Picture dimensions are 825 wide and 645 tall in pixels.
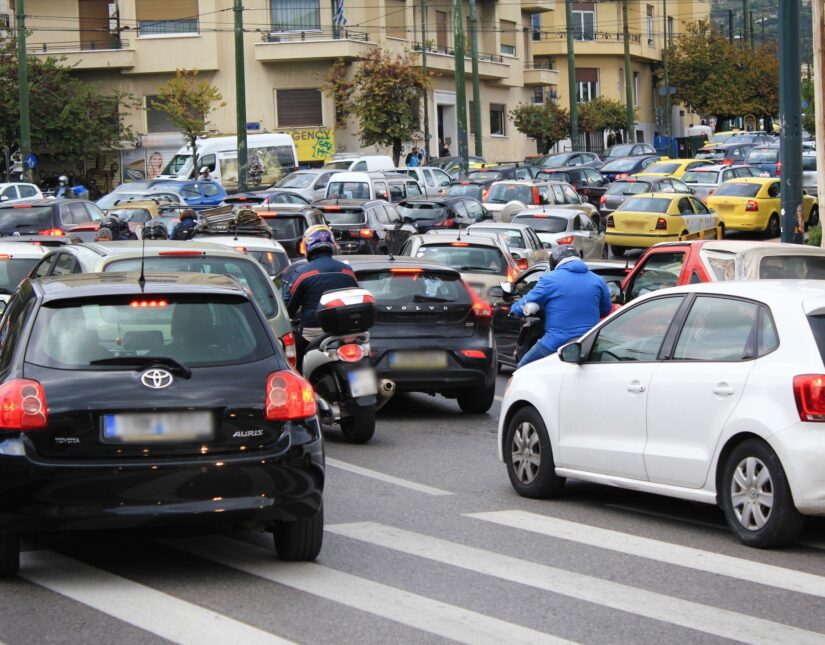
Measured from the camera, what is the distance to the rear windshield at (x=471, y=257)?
19.0 metres

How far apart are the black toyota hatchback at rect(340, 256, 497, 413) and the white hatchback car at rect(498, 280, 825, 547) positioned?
10.8ft

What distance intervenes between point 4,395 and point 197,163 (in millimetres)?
44744

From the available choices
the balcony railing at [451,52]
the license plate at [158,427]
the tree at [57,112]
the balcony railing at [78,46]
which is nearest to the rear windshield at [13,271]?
the license plate at [158,427]

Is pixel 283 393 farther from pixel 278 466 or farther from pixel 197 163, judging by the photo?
pixel 197 163

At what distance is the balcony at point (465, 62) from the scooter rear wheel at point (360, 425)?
52833 millimetres

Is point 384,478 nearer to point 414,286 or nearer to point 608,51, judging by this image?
point 414,286

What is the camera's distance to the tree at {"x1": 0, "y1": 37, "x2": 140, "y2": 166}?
187 ft

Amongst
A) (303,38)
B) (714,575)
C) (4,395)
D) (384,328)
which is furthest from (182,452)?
(303,38)

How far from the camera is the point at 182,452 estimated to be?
6.94 meters

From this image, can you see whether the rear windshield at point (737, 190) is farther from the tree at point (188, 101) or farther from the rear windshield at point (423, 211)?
the tree at point (188, 101)

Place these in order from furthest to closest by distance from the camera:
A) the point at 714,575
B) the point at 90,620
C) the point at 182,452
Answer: the point at 714,575
the point at 182,452
the point at 90,620

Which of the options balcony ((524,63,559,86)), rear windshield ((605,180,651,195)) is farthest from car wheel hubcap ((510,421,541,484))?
balcony ((524,63,559,86))

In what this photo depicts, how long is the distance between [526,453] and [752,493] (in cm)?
227

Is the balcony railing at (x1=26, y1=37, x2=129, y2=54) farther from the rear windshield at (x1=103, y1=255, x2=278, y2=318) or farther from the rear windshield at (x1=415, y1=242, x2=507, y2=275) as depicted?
the rear windshield at (x1=103, y1=255, x2=278, y2=318)
